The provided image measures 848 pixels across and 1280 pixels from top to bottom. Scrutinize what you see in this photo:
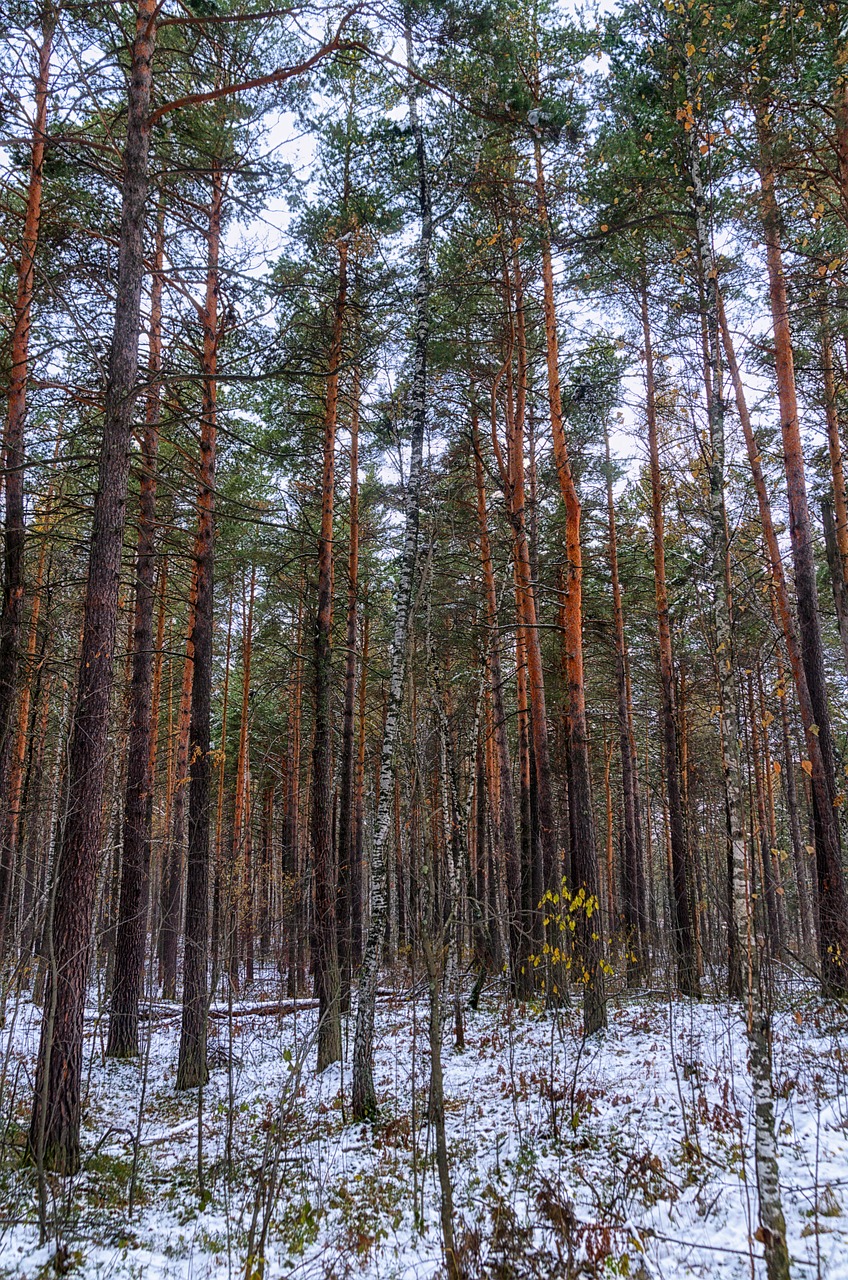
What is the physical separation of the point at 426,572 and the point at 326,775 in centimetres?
477

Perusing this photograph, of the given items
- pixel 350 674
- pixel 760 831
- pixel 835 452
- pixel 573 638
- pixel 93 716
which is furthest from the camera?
pixel 835 452

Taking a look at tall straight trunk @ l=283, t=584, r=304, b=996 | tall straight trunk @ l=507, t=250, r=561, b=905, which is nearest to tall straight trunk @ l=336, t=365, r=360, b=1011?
tall straight trunk @ l=507, t=250, r=561, b=905

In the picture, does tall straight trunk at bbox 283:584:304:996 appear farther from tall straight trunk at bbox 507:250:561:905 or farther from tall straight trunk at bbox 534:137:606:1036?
tall straight trunk at bbox 534:137:606:1036

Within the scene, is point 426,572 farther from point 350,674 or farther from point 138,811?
point 138,811

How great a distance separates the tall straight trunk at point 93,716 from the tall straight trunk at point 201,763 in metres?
1.86

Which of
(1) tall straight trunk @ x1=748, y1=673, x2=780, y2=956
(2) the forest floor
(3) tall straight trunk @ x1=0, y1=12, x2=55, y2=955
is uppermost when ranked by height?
(3) tall straight trunk @ x1=0, y1=12, x2=55, y2=955

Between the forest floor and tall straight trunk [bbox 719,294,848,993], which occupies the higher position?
tall straight trunk [bbox 719,294,848,993]

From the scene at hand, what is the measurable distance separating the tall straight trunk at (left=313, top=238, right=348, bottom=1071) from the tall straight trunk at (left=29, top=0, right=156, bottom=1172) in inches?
127

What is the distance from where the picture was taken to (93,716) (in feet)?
20.1

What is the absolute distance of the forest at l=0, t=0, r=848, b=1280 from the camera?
17.3 feet

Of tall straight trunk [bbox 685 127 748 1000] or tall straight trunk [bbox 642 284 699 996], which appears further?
tall straight trunk [bbox 642 284 699 996]

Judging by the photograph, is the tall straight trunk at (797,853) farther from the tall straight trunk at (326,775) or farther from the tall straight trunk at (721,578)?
the tall straight trunk at (721,578)

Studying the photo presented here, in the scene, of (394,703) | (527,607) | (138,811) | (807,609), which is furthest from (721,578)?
(138,811)

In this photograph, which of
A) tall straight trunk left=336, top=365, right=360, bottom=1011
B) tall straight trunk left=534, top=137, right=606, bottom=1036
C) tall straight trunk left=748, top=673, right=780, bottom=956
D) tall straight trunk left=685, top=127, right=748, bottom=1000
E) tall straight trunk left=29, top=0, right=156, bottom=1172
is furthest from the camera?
tall straight trunk left=336, top=365, right=360, bottom=1011
